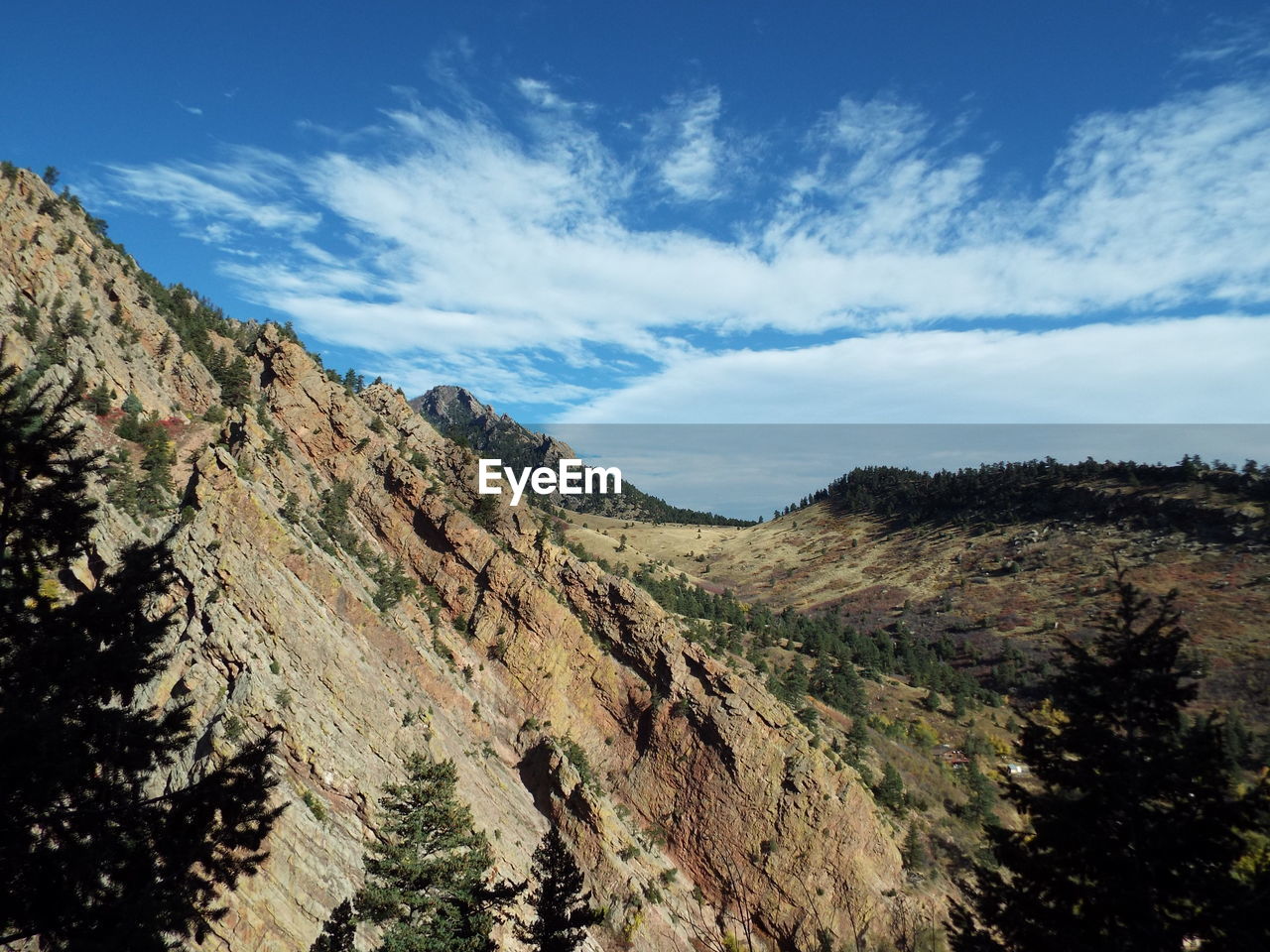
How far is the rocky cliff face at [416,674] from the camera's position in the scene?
79.2 feet

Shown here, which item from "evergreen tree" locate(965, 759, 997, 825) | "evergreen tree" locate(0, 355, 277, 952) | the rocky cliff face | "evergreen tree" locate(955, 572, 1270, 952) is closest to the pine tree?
the rocky cliff face

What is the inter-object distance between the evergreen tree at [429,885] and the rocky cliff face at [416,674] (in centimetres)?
430

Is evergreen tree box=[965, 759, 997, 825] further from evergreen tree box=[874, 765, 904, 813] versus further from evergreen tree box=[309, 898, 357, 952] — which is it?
evergreen tree box=[309, 898, 357, 952]

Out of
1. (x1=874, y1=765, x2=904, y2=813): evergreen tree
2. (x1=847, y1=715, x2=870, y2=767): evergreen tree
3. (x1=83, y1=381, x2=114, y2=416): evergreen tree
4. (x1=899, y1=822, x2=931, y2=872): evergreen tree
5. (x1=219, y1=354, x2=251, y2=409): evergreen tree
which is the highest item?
(x1=219, y1=354, x2=251, y2=409): evergreen tree

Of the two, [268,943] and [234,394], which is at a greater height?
[234,394]

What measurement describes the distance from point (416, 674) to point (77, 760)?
81.7 feet

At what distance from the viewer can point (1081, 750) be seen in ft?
37.2

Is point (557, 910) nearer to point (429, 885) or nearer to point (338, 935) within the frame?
point (429, 885)

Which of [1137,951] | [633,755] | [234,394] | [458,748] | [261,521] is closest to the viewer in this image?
[1137,951]

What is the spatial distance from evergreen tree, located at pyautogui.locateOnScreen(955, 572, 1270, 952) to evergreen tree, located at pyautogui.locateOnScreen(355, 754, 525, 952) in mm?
14887

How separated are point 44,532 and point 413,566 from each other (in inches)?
1252

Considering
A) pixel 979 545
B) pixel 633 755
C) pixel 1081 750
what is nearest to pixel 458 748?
pixel 633 755

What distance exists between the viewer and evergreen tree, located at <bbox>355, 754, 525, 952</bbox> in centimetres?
1803

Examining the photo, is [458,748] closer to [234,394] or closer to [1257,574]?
[234,394]
